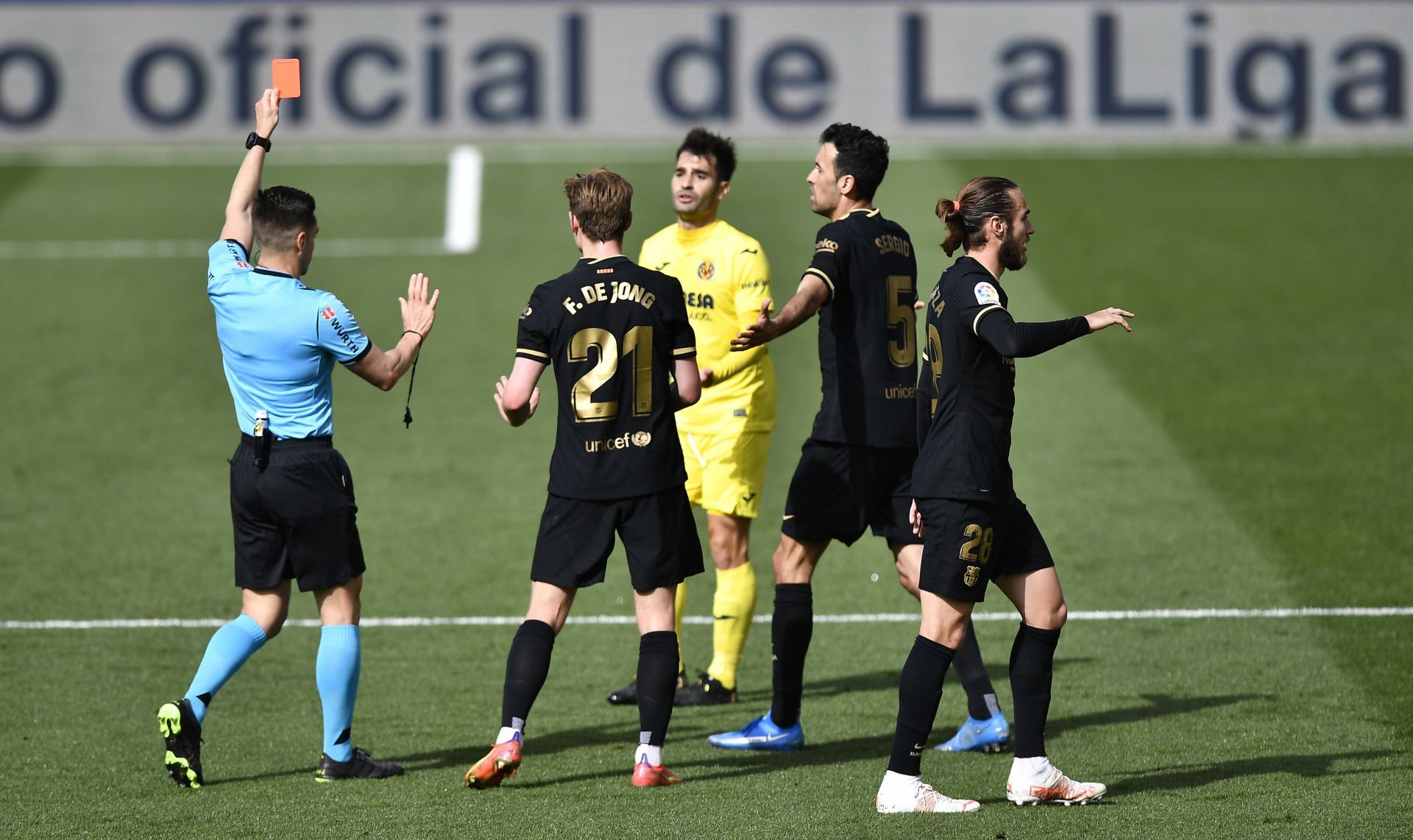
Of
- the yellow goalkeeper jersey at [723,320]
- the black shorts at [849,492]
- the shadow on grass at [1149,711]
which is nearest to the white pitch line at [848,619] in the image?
the shadow on grass at [1149,711]

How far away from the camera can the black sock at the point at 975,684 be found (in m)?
7.05

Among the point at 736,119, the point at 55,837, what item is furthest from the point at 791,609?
the point at 736,119

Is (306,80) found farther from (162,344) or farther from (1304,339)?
(1304,339)

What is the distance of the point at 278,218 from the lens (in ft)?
21.0

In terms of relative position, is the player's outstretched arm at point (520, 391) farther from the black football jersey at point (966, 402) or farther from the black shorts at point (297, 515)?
the black football jersey at point (966, 402)

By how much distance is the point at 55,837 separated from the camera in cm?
592

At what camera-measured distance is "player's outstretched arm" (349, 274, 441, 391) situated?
6406 millimetres

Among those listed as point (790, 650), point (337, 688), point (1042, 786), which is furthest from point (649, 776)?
point (1042, 786)

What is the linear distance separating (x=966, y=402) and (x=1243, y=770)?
1.81 metres

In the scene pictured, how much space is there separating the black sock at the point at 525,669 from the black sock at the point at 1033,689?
→ 1.64 meters

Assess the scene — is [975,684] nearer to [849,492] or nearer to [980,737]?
[980,737]

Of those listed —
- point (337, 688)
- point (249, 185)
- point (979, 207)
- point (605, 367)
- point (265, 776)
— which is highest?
point (249, 185)

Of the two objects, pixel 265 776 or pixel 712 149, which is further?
pixel 712 149

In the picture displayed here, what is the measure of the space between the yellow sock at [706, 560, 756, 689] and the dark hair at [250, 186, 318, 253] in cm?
250
